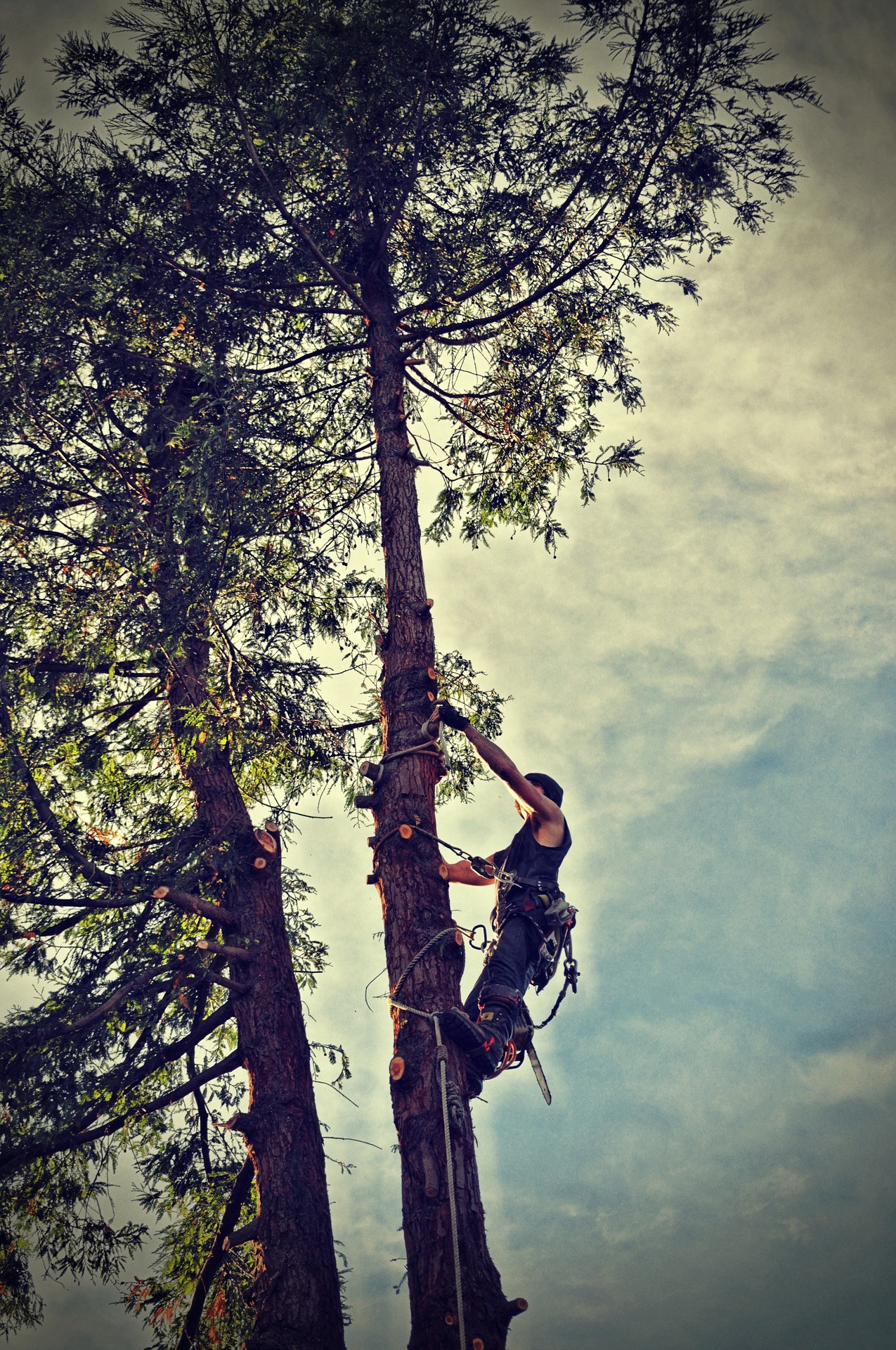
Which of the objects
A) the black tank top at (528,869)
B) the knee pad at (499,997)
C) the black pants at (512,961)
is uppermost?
the black tank top at (528,869)

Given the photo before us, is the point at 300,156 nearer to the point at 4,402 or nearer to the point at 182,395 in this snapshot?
the point at 182,395

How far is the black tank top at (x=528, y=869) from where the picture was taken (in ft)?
20.6

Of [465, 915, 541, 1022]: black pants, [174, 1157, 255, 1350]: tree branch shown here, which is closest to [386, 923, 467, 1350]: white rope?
[465, 915, 541, 1022]: black pants

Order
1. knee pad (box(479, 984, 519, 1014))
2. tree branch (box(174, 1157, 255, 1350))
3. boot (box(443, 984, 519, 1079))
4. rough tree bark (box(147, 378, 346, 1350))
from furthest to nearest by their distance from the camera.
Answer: tree branch (box(174, 1157, 255, 1350)) → knee pad (box(479, 984, 519, 1014)) → rough tree bark (box(147, 378, 346, 1350)) → boot (box(443, 984, 519, 1079))

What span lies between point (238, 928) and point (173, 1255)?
2453 mm

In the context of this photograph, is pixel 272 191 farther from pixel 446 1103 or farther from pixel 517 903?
pixel 446 1103

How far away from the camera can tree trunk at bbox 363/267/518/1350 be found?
14.4 feet

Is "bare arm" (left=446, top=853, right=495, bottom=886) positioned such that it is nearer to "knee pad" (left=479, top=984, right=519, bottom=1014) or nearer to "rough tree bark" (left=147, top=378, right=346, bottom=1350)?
"knee pad" (left=479, top=984, right=519, bottom=1014)

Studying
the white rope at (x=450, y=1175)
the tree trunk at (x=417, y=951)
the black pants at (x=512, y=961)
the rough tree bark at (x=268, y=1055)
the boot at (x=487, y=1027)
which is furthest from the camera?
the black pants at (x=512, y=961)

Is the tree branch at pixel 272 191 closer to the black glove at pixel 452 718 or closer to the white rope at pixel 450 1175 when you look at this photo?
the black glove at pixel 452 718

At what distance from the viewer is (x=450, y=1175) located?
4453 millimetres

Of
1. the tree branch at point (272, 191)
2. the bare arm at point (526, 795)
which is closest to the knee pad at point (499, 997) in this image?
the bare arm at point (526, 795)

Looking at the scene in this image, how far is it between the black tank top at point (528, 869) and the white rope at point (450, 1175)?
4.56 ft

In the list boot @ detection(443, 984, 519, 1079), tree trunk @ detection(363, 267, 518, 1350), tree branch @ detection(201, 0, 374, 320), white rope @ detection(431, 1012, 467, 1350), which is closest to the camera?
white rope @ detection(431, 1012, 467, 1350)
